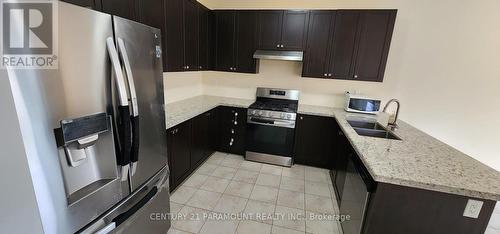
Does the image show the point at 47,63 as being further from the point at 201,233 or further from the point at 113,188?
the point at 201,233

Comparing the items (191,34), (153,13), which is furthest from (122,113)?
(191,34)

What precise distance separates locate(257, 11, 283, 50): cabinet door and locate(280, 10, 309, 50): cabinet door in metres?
0.08

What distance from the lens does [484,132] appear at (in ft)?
9.71

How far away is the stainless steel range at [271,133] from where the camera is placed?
10.4 feet

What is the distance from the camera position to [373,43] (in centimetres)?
291

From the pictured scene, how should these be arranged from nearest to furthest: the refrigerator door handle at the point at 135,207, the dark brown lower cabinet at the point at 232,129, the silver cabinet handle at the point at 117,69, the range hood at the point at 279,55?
the silver cabinet handle at the point at 117,69, the refrigerator door handle at the point at 135,207, the range hood at the point at 279,55, the dark brown lower cabinet at the point at 232,129

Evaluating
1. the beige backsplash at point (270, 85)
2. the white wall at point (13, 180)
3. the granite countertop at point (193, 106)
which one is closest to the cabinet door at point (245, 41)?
the beige backsplash at point (270, 85)

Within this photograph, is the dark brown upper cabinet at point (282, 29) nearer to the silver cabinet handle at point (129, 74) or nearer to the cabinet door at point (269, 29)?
the cabinet door at point (269, 29)

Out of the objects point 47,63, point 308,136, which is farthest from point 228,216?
point 47,63

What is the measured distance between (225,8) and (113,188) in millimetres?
3323

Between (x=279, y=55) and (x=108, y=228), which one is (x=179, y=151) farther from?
(x=279, y=55)

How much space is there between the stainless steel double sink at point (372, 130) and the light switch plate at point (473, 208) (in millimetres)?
913

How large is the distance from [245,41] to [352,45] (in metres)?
1.57

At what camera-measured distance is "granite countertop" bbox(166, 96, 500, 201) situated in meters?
1.23
